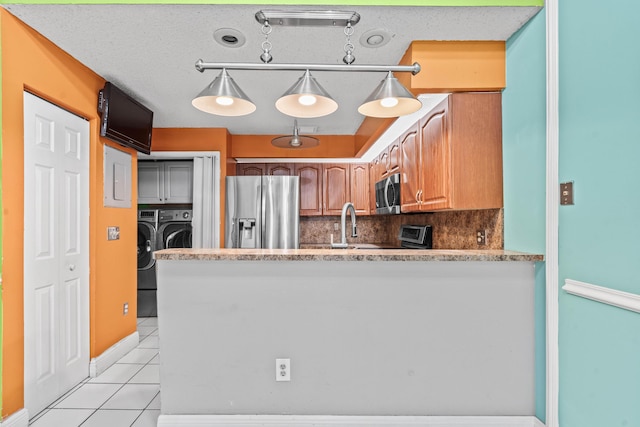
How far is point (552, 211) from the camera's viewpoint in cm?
161

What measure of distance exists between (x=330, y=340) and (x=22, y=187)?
1930 mm

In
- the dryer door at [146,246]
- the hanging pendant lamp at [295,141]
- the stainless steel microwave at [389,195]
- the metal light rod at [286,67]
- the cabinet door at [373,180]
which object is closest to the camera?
the metal light rod at [286,67]

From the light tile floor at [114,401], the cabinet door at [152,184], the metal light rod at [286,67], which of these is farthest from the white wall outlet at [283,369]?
the cabinet door at [152,184]

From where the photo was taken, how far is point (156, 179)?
14.1 ft

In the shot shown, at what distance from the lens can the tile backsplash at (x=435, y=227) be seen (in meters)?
2.21

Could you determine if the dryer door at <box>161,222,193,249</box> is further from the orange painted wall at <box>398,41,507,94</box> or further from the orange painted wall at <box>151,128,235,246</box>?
the orange painted wall at <box>398,41,507,94</box>

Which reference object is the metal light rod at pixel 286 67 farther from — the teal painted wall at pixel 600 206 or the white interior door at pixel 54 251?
the white interior door at pixel 54 251

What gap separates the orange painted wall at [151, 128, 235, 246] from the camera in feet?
12.8

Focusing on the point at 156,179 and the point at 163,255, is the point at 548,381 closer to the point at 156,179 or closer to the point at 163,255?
Result: the point at 163,255

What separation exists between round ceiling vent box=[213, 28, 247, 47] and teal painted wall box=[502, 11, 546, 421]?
161 centimetres

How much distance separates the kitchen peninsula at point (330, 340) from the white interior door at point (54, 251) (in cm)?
83

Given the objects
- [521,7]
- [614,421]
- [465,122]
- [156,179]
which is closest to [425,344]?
[614,421]

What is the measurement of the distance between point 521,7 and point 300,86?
4.05ft

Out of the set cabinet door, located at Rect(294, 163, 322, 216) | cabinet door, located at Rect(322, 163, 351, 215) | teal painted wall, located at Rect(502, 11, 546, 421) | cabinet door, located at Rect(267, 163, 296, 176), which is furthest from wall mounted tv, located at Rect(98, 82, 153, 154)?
teal painted wall, located at Rect(502, 11, 546, 421)
